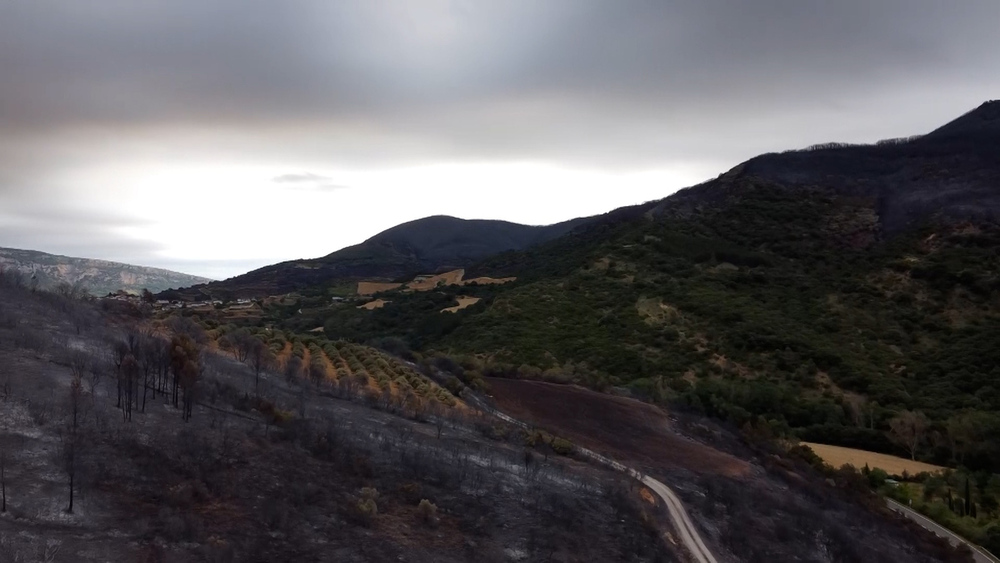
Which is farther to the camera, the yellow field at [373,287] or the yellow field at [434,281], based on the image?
the yellow field at [373,287]

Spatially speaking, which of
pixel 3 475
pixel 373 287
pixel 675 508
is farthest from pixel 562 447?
pixel 373 287

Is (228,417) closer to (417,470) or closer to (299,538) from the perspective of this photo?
(417,470)

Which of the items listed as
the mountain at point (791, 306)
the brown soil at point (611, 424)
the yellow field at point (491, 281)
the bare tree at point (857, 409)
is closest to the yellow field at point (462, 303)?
the mountain at point (791, 306)

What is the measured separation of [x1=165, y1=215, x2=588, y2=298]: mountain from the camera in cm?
11831

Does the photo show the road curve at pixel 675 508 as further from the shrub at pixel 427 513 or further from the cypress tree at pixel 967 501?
the cypress tree at pixel 967 501

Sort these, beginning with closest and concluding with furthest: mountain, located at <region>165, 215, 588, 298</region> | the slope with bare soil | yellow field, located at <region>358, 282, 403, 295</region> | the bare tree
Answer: the slope with bare soil → the bare tree → yellow field, located at <region>358, 282, 403, 295</region> → mountain, located at <region>165, 215, 588, 298</region>

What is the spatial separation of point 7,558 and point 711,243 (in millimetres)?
63337

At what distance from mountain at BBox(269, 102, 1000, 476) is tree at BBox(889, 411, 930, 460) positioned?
43cm

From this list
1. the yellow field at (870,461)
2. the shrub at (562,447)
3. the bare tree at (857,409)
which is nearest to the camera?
the shrub at (562,447)

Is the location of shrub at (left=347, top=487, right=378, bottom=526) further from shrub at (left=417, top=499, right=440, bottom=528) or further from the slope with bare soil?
the slope with bare soil

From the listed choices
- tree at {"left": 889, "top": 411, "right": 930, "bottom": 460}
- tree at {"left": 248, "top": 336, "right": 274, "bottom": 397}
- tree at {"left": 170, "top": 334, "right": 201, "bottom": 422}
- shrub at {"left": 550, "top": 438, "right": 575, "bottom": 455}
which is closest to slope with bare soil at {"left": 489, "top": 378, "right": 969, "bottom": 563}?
shrub at {"left": 550, "top": 438, "right": 575, "bottom": 455}

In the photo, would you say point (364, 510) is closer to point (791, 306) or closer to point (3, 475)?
point (3, 475)

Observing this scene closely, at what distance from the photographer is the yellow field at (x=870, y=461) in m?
31.0

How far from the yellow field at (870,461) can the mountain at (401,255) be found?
81070 millimetres
